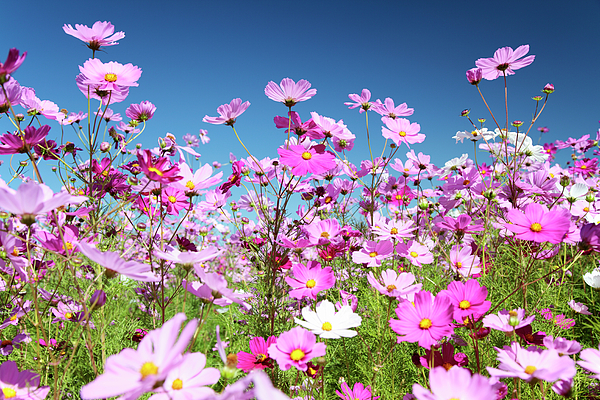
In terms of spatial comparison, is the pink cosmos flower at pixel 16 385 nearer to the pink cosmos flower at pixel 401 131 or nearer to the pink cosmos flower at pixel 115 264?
the pink cosmos flower at pixel 115 264

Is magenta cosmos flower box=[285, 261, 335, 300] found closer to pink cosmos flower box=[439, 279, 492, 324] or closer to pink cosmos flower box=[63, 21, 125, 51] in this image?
pink cosmos flower box=[439, 279, 492, 324]

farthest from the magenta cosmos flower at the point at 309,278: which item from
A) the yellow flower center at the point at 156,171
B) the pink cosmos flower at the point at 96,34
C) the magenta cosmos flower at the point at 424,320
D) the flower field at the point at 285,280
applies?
the pink cosmos flower at the point at 96,34

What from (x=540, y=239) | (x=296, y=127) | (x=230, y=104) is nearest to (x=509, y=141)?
(x=540, y=239)

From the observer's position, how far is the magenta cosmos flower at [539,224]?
28.5 inches

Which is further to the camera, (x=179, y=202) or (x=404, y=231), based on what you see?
(x=404, y=231)

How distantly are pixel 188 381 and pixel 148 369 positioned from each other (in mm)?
73

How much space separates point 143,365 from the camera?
1.22ft

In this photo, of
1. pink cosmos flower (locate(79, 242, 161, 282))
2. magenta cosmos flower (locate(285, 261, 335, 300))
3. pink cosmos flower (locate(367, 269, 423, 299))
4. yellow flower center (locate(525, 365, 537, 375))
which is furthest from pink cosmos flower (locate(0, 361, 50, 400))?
yellow flower center (locate(525, 365, 537, 375))

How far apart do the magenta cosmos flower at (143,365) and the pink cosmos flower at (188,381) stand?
27 millimetres

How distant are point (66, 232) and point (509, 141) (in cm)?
171

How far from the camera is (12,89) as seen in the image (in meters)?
0.73

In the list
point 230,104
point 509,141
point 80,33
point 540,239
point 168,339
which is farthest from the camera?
point 509,141

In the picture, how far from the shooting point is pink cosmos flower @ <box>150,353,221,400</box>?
384 millimetres

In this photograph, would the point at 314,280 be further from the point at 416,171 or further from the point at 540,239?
the point at 416,171
